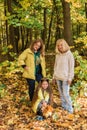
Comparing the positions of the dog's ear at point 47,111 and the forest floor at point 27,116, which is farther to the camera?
the dog's ear at point 47,111

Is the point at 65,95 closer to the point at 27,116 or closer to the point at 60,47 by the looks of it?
the point at 27,116

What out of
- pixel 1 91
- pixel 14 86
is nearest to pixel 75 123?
pixel 1 91

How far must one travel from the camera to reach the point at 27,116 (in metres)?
8.13

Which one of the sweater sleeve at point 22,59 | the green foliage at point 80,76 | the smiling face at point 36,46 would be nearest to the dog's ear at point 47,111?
the sweater sleeve at point 22,59

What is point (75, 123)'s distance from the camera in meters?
7.73

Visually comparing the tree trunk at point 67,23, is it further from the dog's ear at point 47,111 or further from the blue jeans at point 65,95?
the dog's ear at point 47,111

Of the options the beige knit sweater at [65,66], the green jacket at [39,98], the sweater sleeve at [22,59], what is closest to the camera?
the green jacket at [39,98]

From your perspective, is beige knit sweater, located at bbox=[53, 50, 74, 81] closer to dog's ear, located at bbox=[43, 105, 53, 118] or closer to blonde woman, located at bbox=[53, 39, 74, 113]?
blonde woman, located at bbox=[53, 39, 74, 113]

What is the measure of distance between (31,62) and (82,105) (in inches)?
79.6

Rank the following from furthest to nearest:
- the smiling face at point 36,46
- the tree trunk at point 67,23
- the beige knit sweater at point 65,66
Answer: the tree trunk at point 67,23
the smiling face at point 36,46
the beige knit sweater at point 65,66

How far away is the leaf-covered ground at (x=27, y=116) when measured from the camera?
750cm

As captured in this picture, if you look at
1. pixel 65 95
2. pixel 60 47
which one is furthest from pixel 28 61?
pixel 65 95

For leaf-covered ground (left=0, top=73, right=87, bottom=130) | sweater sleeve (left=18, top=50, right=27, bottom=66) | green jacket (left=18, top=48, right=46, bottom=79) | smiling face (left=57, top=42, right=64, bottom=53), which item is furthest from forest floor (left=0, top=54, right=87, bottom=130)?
smiling face (left=57, top=42, right=64, bottom=53)

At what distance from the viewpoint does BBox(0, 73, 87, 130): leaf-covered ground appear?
7504 millimetres
